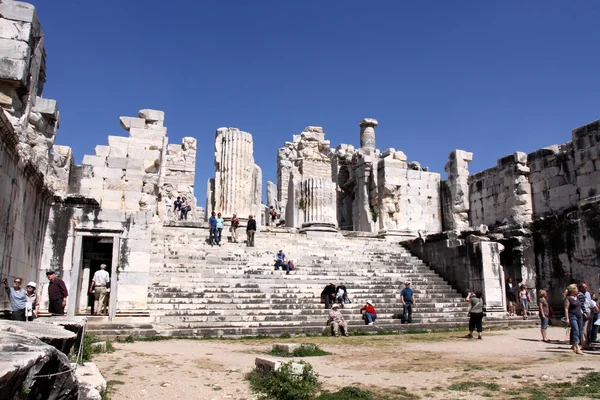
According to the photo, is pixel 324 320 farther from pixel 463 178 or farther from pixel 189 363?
pixel 463 178

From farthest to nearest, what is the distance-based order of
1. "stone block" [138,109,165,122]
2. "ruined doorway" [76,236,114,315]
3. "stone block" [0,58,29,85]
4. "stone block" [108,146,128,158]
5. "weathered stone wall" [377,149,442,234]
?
"weathered stone wall" [377,149,442,234] < "stone block" [138,109,165,122] < "stone block" [108,146,128,158] < "ruined doorway" [76,236,114,315] < "stone block" [0,58,29,85]

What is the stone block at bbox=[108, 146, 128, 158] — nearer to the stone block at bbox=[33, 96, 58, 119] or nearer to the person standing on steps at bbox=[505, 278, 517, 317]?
the stone block at bbox=[33, 96, 58, 119]

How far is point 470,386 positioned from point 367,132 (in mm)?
26062

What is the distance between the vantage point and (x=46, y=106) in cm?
1280

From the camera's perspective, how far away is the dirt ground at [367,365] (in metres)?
6.10

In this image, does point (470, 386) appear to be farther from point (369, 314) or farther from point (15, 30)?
point (15, 30)

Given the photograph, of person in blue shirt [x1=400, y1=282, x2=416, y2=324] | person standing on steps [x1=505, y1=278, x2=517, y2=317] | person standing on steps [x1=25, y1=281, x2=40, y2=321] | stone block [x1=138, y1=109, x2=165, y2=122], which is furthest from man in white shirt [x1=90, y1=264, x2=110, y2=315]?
person standing on steps [x1=505, y1=278, x2=517, y2=317]

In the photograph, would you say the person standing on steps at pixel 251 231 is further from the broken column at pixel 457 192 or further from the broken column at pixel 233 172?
the broken column at pixel 457 192

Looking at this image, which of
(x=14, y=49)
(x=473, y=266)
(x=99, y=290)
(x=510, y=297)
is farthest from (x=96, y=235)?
(x=510, y=297)

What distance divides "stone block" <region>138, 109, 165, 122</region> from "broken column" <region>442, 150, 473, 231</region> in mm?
13817

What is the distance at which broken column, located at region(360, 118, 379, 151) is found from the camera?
31031 mm

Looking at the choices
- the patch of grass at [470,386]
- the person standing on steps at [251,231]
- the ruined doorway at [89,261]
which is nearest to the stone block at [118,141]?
the ruined doorway at [89,261]

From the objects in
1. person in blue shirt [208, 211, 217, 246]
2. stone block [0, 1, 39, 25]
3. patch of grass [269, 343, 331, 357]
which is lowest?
patch of grass [269, 343, 331, 357]

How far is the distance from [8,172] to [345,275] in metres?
10.5
